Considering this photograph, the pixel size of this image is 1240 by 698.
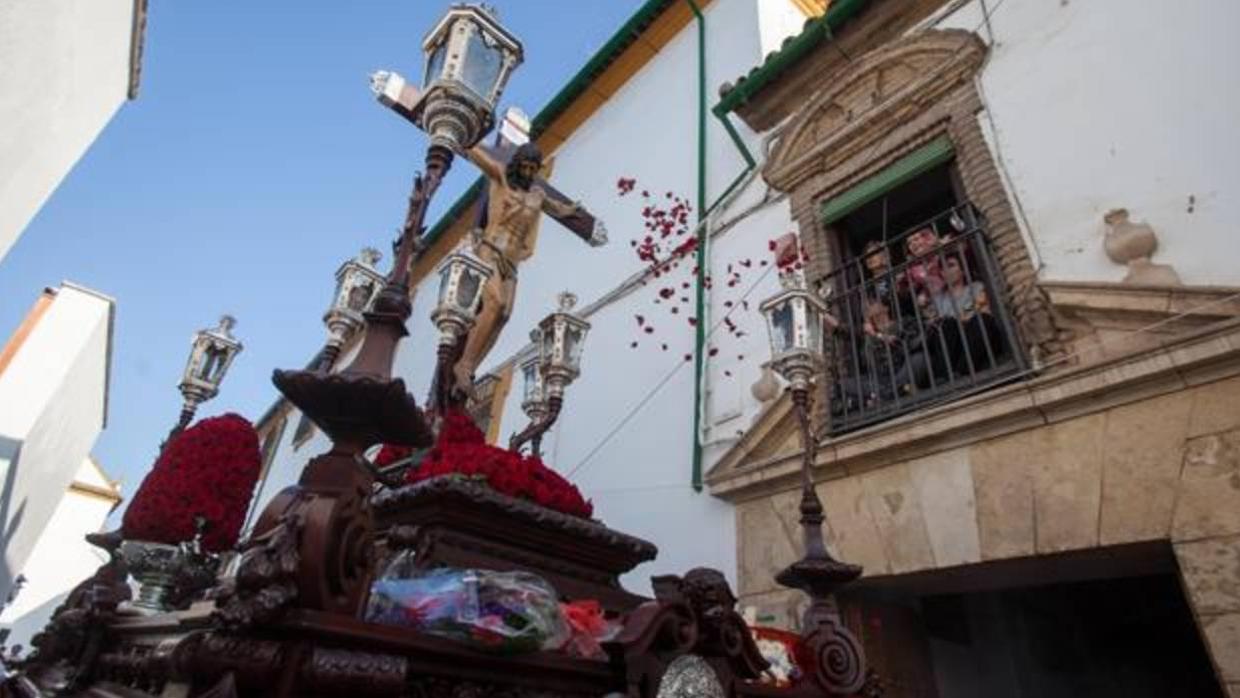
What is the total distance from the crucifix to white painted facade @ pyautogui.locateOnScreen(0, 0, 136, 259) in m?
3.56

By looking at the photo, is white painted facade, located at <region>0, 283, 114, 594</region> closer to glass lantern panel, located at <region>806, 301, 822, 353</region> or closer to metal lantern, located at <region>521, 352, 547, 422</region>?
metal lantern, located at <region>521, 352, 547, 422</region>

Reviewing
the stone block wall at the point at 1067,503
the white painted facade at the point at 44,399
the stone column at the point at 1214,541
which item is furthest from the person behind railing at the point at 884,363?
the white painted facade at the point at 44,399

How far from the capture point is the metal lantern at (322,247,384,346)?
321 cm

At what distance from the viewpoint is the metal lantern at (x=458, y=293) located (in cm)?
270

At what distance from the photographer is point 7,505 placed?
845 cm

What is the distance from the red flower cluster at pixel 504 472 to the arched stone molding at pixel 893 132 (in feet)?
9.27

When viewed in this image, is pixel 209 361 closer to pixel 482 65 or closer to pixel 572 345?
pixel 572 345

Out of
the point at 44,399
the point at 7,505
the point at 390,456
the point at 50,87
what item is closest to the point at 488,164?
the point at 390,456

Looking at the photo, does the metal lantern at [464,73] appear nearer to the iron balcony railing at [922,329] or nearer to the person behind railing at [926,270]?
the iron balcony railing at [922,329]

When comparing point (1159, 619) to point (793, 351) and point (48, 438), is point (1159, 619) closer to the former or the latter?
point (793, 351)

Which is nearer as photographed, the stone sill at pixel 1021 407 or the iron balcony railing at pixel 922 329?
the stone sill at pixel 1021 407

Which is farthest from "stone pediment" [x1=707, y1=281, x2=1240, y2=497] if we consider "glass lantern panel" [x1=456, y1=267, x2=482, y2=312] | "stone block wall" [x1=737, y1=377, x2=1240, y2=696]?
"glass lantern panel" [x1=456, y1=267, x2=482, y2=312]

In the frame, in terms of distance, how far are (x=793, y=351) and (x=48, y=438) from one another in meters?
11.8

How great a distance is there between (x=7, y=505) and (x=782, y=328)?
10.4 metres
